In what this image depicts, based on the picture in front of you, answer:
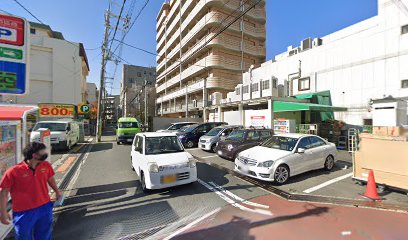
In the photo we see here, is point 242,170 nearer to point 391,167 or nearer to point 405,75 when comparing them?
point 391,167

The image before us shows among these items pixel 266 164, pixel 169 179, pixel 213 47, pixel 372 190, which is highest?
pixel 213 47

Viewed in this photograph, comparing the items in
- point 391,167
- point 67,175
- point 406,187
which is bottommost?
point 67,175

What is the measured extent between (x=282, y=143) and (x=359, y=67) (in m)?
11.5

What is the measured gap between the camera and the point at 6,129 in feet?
12.1

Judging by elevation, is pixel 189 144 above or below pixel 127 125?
below

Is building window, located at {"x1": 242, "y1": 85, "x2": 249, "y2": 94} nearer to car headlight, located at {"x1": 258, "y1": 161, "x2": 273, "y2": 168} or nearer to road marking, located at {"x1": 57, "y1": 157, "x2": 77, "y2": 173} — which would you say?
car headlight, located at {"x1": 258, "y1": 161, "x2": 273, "y2": 168}

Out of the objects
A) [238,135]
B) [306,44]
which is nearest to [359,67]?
[306,44]

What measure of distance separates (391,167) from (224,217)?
444 centimetres

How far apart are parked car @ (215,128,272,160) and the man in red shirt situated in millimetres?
7082

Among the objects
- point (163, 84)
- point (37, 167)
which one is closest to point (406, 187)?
point (37, 167)

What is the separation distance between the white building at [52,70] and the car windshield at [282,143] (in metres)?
25.7

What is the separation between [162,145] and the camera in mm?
6250

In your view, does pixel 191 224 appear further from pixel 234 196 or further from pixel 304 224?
pixel 304 224

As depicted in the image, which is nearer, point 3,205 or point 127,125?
point 3,205
